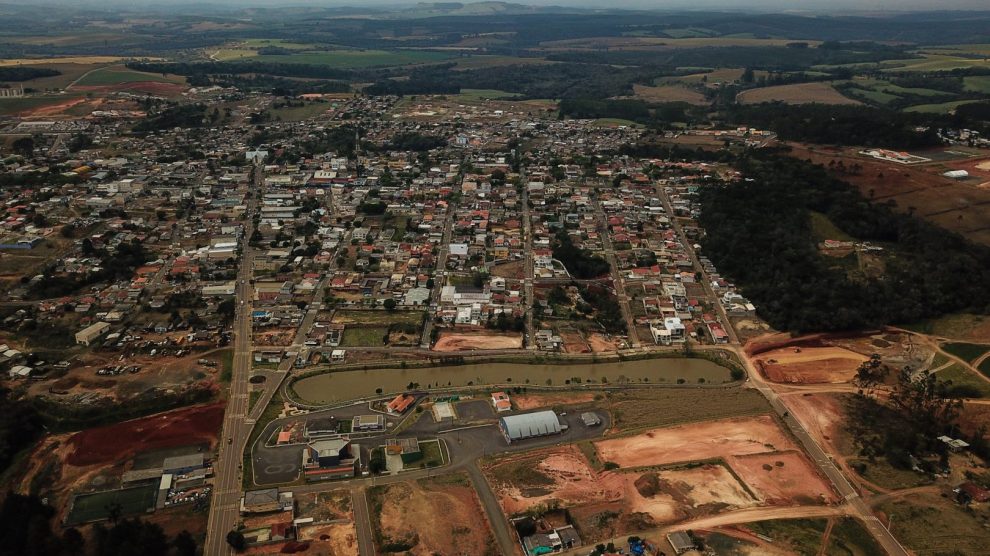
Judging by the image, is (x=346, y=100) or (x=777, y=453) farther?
(x=346, y=100)

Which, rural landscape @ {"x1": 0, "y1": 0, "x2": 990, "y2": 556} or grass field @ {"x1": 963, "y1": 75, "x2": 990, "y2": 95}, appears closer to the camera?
rural landscape @ {"x1": 0, "y1": 0, "x2": 990, "y2": 556}

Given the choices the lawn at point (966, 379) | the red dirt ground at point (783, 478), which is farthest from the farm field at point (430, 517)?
the lawn at point (966, 379)

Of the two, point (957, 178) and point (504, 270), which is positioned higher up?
point (957, 178)

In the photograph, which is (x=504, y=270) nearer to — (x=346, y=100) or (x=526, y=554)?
(x=526, y=554)

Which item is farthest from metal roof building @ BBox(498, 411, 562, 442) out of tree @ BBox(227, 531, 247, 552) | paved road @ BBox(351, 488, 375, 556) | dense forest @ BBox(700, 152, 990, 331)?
dense forest @ BBox(700, 152, 990, 331)

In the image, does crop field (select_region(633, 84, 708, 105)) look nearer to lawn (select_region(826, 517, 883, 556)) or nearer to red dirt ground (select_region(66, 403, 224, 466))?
lawn (select_region(826, 517, 883, 556))

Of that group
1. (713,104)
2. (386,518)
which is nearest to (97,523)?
(386,518)

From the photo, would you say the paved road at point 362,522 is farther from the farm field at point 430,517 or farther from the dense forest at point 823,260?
the dense forest at point 823,260
